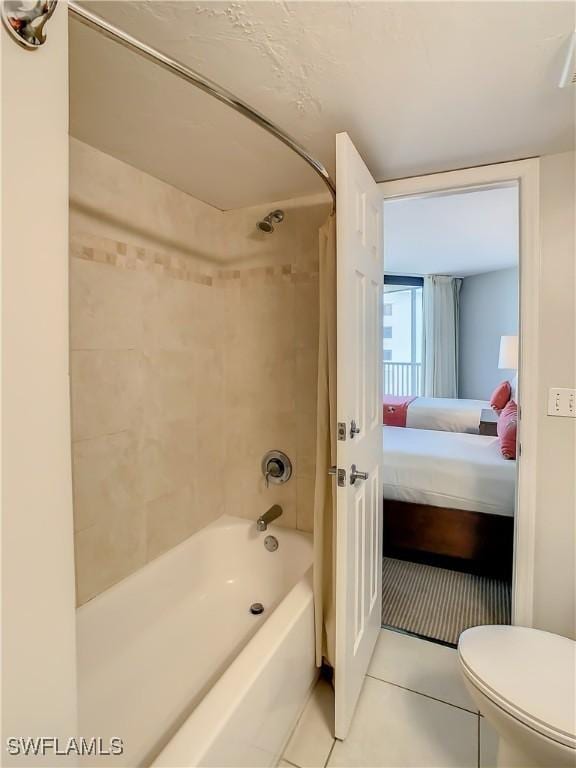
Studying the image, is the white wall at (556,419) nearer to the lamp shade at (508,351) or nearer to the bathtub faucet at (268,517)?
the bathtub faucet at (268,517)

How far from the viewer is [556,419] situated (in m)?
1.60

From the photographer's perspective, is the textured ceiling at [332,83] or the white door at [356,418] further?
the white door at [356,418]

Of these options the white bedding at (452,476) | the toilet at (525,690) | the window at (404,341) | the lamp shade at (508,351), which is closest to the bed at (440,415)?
the lamp shade at (508,351)

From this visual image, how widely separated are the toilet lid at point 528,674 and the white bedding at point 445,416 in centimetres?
260

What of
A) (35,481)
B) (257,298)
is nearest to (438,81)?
(257,298)

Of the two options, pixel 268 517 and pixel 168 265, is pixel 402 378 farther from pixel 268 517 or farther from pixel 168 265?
pixel 168 265

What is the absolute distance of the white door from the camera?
121 cm

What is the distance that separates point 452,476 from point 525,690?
54.7 inches

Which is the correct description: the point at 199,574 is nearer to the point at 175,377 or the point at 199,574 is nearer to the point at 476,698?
the point at 175,377

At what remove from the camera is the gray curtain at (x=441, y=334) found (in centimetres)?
564

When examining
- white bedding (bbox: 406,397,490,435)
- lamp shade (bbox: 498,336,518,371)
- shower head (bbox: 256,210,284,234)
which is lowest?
white bedding (bbox: 406,397,490,435)

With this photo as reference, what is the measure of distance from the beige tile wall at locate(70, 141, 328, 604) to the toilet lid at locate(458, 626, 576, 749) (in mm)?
969

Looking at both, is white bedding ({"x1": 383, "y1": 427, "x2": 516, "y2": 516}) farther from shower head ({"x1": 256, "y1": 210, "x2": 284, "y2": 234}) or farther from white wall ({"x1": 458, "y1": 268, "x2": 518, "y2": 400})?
white wall ({"x1": 458, "y1": 268, "x2": 518, "y2": 400})

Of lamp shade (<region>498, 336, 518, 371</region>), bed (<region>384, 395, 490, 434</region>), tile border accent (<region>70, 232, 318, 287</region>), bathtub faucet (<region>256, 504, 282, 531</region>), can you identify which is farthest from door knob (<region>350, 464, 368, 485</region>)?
lamp shade (<region>498, 336, 518, 371</region>)
